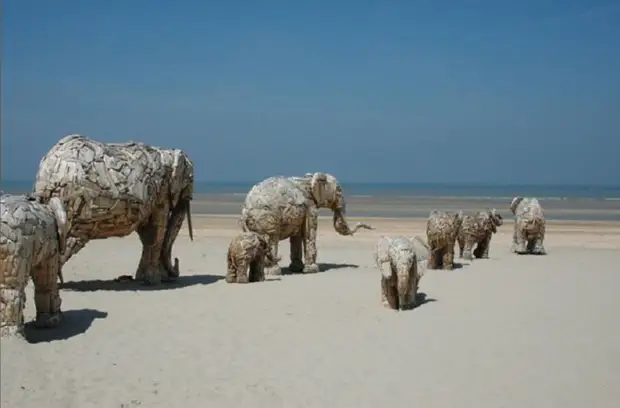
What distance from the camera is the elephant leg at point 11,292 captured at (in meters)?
7.31

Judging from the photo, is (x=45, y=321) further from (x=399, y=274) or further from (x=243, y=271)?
(x=399, y=274)

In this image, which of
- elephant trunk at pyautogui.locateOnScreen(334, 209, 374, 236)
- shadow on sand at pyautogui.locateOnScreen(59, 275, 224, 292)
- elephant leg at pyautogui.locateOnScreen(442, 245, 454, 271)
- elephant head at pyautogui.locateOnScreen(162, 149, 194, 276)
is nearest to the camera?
shadow on sand at pyautogui.locateOnScreen(59, 275, 224, 292)

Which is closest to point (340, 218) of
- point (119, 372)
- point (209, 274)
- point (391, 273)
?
point (209, 274)

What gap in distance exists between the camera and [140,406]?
19.4 feet

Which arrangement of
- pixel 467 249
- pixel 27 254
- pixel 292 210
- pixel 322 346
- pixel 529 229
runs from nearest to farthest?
pixel 27 254
pixel 322 346
pixel 292 210
pixel 467 249
pixel 529 229

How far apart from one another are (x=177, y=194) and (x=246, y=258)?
1.68 m

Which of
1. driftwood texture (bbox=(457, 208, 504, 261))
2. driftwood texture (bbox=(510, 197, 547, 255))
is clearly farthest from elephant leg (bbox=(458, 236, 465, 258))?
driftwood texture (bbox=(510, 197, 547, 255))

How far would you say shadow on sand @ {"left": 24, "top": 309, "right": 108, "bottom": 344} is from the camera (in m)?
7.98

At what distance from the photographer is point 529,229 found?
17609mm

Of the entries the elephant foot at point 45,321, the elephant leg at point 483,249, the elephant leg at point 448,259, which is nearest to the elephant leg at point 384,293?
the elephant foot at point 45,321

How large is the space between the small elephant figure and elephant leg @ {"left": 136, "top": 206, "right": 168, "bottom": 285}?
3.83ft

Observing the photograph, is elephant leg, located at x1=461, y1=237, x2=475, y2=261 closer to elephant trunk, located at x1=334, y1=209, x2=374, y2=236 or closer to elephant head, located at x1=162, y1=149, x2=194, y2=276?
elephant trunk, located at x1=334, y1=209, x2=374, y2=236

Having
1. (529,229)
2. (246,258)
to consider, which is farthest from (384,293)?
(529,229)

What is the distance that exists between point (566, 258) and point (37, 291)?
1241cm
